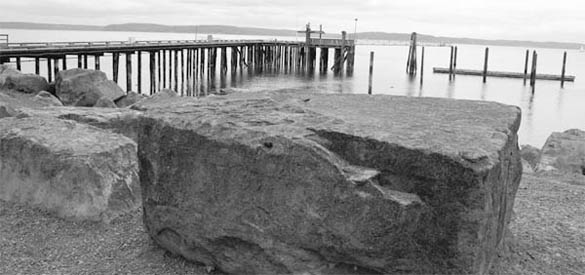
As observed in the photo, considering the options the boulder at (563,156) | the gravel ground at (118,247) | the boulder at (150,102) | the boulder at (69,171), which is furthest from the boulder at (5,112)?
the boulder at (563,156)

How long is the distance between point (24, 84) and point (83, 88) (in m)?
2.02

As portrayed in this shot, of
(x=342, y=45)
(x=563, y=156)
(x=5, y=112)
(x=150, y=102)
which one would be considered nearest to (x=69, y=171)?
(x=5, y=112)

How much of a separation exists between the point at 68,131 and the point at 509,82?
169 ft

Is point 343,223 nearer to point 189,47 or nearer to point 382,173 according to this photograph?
point 382,173

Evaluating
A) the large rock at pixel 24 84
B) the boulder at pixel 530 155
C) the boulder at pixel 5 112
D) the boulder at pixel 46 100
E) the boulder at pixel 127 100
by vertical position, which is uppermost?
the boulder at pixel 5 112

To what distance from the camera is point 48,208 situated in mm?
6570

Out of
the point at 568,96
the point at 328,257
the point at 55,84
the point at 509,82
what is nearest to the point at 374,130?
the point at 328,257

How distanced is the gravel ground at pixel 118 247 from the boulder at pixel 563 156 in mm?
5130

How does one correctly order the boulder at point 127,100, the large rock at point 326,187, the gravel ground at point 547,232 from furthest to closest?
the boulder at point 127,100 → the gravel ground at point 547,232 → the large rock at point 326,187

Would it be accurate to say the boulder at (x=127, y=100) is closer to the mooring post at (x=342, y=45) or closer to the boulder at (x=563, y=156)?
the boulder at (x=563, y=156)

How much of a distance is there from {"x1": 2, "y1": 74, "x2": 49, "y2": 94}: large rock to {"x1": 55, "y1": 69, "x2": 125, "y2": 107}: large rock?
2.03 ft

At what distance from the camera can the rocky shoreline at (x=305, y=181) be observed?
4.34 meters

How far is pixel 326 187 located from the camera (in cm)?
450

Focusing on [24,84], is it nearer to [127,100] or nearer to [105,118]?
[127,100]
